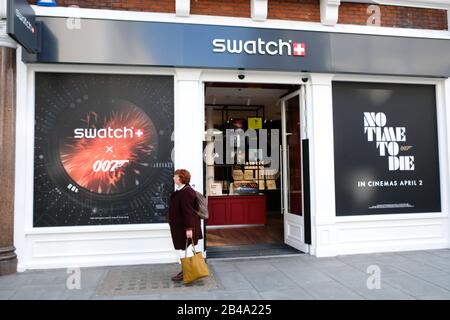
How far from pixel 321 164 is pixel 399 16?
3293 mm

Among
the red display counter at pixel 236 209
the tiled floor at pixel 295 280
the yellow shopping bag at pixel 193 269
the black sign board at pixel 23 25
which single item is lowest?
the tiled floor at pixel 295 280

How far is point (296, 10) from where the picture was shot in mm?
6551

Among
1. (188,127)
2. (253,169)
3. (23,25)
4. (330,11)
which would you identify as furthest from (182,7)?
(253,169)

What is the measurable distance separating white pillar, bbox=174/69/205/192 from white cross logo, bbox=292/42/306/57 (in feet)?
5.64

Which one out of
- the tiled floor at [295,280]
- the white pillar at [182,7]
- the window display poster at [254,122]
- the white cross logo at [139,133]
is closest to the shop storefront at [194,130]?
the white cross logo at [139,133]

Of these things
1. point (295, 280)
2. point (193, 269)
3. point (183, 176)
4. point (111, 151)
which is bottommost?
point (295, 280)

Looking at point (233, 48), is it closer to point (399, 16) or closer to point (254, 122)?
point (399, 16)

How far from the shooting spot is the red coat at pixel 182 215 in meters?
4.88

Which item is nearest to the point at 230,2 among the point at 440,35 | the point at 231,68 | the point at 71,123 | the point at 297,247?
the point at 231,68

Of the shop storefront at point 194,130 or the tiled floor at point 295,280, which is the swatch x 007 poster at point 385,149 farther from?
the tiled floor at point 295,280

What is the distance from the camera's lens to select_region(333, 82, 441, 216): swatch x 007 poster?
21.9 ft

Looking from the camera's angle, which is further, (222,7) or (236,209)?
(236,209)

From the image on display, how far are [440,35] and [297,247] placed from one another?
16.2 ft

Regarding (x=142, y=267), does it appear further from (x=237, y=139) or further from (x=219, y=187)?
(x=237, y=139)
